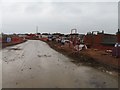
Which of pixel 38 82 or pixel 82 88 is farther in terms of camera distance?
pixel 38 82

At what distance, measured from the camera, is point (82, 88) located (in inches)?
405

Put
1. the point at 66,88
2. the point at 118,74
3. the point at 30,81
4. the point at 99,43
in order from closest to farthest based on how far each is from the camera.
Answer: the point at 66,88 → the point at 30,81 → the point at 118,74 → the point at 99,43

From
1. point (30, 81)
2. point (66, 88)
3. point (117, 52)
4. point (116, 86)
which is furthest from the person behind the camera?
point (117, 52)

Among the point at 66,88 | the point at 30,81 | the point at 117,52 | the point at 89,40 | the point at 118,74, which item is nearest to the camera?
the point at 66,88

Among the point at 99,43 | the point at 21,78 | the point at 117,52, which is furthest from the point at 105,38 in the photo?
the point at 21,78

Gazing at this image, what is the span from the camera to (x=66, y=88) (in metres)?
10.3

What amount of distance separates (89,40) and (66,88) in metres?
34.1

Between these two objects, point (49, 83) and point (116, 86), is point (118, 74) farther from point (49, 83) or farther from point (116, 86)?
point (49, 83)

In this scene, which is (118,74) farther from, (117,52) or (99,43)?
(99,43)

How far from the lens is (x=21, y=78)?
12.6 meters

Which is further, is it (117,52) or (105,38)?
(105,38)

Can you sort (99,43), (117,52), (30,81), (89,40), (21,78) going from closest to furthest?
(30,81), (21,78), (117,52), (99,43), (89,40)

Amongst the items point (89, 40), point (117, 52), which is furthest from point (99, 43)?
point (117, 52)

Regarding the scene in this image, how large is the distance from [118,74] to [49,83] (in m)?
5.17
